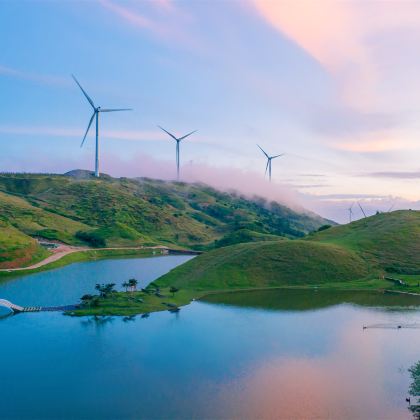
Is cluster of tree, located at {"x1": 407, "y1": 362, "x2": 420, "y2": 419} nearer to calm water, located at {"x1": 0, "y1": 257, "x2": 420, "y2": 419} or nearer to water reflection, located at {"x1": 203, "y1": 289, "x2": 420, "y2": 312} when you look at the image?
calm water, located at {"x1": 0, "y1": 257, "x2": 420, "y2": 419}

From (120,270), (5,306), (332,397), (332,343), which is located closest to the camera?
(332,397)

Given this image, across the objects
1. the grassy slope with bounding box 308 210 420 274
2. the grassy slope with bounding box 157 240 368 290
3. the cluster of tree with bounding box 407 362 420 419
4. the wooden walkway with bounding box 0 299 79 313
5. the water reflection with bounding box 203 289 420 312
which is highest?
the grassy slope with bounding box 308 210 420 274

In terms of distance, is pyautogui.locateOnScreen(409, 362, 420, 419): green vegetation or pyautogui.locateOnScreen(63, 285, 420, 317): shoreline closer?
pyautogui.locateOnScreen(409, 362, 420, 419): green vegetation

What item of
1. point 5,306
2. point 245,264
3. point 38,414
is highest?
point 245,264

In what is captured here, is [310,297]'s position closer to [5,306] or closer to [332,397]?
[332,397]

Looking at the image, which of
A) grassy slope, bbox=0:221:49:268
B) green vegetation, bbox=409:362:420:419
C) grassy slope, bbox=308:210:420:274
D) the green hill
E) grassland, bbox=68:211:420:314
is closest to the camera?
green vegetation, bbox=409:362:420:419

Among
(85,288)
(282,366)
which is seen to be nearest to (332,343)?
(282,366)

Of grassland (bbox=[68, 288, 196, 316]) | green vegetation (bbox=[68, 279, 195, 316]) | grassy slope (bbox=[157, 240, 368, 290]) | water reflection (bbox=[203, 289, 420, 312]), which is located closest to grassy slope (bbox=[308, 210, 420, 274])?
grassy slope (bbox=[157, 240, 368, 290])

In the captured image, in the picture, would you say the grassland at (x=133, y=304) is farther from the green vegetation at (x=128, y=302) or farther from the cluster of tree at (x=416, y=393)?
the cluster of tree at (x=416, y=393)
